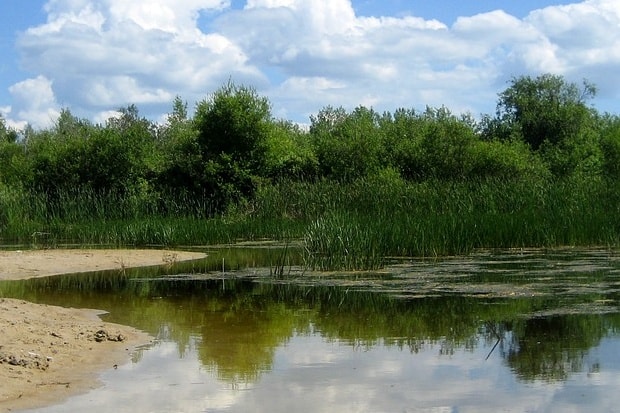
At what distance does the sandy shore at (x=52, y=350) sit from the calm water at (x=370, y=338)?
0.21 metres

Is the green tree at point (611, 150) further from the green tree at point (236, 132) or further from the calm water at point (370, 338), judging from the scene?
the calm water at point (370, 338)

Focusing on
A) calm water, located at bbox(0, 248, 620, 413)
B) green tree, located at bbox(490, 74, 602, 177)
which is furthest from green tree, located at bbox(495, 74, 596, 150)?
calm water, located at bbox(0, 248, 620, 413)

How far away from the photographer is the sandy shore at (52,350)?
597cm

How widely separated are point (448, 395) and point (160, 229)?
53.6 ft

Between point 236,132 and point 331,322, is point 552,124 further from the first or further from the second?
point 331,322

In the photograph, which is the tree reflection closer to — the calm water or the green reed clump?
the calm water

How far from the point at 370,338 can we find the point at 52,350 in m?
2.93

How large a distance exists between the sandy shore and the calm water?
0.21 m

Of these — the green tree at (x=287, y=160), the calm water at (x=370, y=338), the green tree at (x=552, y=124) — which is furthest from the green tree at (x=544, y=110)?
the calm water at (x=370, y=338)

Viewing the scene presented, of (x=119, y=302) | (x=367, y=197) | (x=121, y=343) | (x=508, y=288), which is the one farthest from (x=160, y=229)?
(x=121, y=343)

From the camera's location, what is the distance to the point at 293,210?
2286 cm

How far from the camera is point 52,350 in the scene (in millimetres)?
7246

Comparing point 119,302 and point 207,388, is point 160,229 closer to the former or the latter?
point 119,302

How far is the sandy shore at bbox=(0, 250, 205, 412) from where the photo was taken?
19.6 feet
